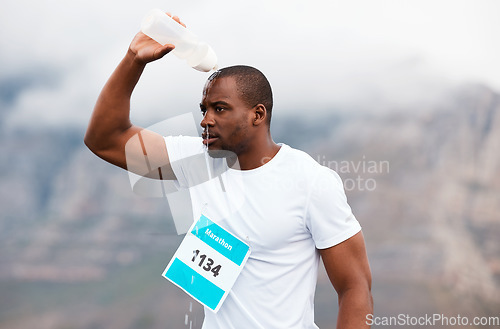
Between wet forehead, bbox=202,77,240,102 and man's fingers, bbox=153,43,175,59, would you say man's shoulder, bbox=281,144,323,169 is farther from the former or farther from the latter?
man's fingers, bbox=153,43,175,59

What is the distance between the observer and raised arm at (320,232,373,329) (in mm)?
1334

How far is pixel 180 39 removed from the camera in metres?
1.42

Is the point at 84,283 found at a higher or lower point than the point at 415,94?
lower

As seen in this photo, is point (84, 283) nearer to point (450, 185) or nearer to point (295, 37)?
point (295, 37)

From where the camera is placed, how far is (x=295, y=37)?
3055mm

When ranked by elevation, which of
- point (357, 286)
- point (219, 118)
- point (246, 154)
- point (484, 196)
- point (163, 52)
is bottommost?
point (484, 196)

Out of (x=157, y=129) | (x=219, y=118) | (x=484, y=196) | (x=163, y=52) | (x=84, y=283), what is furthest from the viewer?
(x=484, y=196)

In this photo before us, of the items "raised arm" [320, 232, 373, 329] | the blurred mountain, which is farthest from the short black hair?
the blurred mountain

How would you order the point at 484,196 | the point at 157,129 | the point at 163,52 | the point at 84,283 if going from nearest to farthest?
1. the point at 163,52
2. the point at 157,129
3. the point at 84,283
4. the point at 484,196

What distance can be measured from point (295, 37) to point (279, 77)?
0.26m

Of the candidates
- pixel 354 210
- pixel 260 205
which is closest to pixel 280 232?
pixel 260 205

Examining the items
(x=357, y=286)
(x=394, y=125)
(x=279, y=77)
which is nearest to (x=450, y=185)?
(x=394, y=125)

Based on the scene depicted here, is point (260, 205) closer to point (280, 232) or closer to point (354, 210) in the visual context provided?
point (280, 232)

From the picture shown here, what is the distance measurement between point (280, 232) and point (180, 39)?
572 mm
